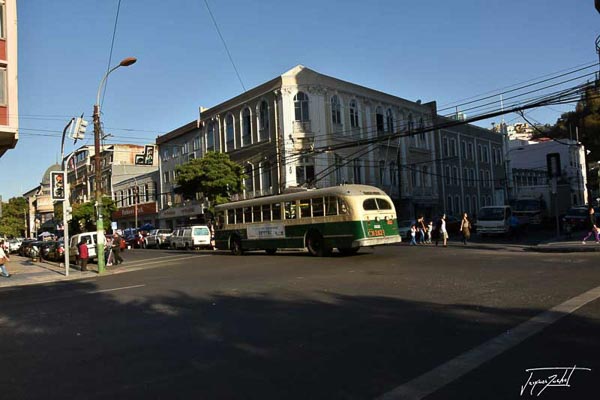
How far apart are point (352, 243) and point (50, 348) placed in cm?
1371

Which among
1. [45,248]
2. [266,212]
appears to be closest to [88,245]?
[45,248]

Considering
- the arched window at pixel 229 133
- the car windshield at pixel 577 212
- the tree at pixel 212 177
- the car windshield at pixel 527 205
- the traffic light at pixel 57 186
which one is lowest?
the car windshield at pixel 577 212

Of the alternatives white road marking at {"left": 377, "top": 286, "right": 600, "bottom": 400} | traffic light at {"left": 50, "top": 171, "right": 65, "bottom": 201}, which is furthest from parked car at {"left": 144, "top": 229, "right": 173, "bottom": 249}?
white road marking at {"left": 377, "top": 286, "right": 600, "bottom": 400}

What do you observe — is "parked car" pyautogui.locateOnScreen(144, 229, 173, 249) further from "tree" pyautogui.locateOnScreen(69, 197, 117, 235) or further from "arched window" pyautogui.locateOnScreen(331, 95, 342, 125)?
"arched window" pyautogui.locateOnScreen(331, 95, 342, 125)

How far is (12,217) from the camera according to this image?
8325 centimetres

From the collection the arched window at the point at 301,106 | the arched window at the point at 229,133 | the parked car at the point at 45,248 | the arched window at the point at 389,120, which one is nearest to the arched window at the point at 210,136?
the arched window at the point at 229,133

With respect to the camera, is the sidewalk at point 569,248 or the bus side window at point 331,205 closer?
the sidewalk at point 569,248

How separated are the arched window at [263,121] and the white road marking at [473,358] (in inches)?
1327

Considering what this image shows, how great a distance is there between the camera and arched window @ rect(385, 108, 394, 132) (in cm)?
4495

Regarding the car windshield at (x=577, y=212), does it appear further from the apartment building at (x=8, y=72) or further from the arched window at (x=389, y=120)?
the apartment building at (x=8, y=72)

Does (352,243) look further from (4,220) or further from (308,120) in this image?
(4,220)

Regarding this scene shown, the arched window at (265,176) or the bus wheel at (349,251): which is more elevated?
the arched window at (265,176)

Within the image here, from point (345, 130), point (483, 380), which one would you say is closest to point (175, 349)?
point (483, 380)

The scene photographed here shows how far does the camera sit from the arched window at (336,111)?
39.9 m
